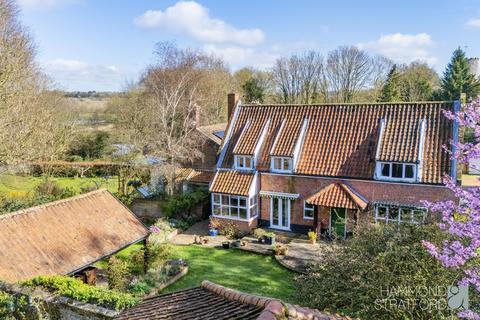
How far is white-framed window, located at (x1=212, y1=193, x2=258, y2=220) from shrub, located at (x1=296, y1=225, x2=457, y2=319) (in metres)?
12.5

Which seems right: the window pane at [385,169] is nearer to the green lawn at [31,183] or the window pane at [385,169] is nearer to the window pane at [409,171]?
the window pane at [409,171]

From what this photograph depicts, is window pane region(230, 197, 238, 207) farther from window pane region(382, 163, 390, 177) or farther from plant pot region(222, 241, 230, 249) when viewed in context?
window pane region(382, 163, 390, 177)

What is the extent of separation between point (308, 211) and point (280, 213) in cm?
200

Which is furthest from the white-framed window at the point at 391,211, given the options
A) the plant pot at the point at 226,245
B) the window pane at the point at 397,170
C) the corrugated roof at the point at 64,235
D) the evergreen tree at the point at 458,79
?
the evergreen tree at the point at 458,79

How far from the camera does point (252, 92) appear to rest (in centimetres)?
6041

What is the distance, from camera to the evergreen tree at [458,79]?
55469 millimetres

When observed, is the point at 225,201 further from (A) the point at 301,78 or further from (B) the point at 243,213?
(A) the point at 301,78

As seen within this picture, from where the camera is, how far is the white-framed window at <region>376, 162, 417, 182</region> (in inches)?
819

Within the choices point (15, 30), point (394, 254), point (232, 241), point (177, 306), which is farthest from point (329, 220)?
point (15, 30)

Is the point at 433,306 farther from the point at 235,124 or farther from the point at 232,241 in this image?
the point at 235,124

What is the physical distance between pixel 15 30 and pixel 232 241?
21009mm

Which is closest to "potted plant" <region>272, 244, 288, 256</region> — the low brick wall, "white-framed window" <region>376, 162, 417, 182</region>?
"white-framed window" <region>376, 162, 417, 182</region>

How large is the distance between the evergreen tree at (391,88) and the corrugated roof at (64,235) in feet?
150

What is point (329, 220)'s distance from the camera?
893 inches
